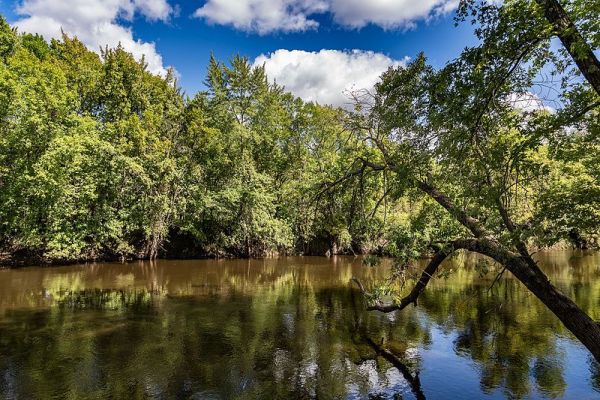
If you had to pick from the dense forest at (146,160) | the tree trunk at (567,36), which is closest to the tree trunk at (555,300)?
the tree trunk at (567,36)

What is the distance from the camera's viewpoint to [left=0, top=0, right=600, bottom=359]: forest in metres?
6.87

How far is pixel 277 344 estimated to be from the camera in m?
13.7

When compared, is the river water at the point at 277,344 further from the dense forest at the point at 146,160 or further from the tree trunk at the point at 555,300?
the dense forest at the point at 146,160

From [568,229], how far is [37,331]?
52.1 feet

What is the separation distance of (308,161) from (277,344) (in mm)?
30382

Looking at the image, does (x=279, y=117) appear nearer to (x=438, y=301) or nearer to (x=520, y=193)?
(x=438, y=301)

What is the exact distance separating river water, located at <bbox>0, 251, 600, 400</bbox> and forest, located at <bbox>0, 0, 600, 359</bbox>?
1763 mm

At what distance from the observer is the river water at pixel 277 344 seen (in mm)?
10367

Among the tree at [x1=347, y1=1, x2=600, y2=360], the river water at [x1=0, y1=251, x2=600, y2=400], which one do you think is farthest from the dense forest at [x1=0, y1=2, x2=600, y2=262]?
the river water at [x1=0, y1=251, x2=600, y2=400]

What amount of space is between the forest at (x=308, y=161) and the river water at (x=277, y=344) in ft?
5.79

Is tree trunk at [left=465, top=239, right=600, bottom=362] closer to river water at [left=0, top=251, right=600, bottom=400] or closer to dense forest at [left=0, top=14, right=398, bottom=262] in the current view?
river water at [left=0, top=251, right=600, bottom=400]

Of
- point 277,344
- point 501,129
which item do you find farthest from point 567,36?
point 277,344

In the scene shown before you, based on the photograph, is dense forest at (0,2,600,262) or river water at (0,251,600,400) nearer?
dense forest at (0,2,600,262)

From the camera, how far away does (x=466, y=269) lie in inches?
1277
